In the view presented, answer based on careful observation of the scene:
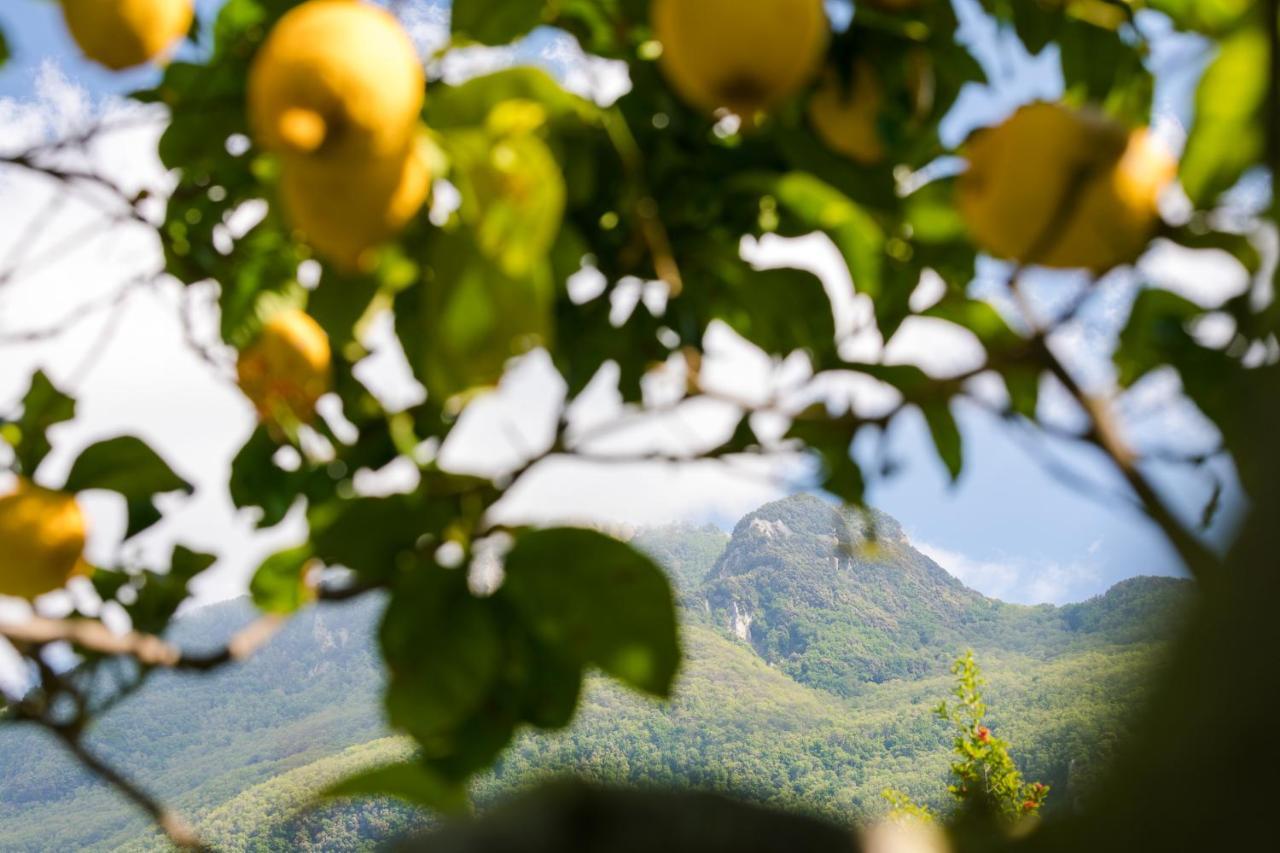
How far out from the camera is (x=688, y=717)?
5728cm

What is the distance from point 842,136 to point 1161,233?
19 centimetres

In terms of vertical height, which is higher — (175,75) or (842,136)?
(842,136)

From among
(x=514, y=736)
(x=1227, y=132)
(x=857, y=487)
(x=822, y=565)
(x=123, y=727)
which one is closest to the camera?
(x=1227, y=132)

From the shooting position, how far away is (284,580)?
27.4 inches

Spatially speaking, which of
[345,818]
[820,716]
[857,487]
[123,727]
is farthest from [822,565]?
[857,487]

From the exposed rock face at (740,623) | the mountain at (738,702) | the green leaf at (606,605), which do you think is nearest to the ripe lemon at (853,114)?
the green leaf at (606,605)

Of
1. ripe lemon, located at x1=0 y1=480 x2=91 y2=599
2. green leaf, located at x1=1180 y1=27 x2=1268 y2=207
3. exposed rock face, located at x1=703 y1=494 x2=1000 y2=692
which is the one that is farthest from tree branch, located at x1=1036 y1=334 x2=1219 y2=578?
exposed rock face, located at x1=703 y1=494 x2=1000 y2=692

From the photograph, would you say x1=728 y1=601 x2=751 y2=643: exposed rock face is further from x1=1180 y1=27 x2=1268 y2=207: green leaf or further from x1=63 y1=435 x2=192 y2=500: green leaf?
x1=1180 y1=27 x2=1268 y2=207: green leaf

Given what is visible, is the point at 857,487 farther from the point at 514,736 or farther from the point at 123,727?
the point at 123,727

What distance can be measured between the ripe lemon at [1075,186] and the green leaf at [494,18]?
29 cm

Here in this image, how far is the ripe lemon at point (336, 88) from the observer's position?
0.42 metres

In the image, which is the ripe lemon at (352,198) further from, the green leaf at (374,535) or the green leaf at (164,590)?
the green leaf at (164,590)

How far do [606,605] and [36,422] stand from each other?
0.61 m

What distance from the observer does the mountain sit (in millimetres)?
46969
